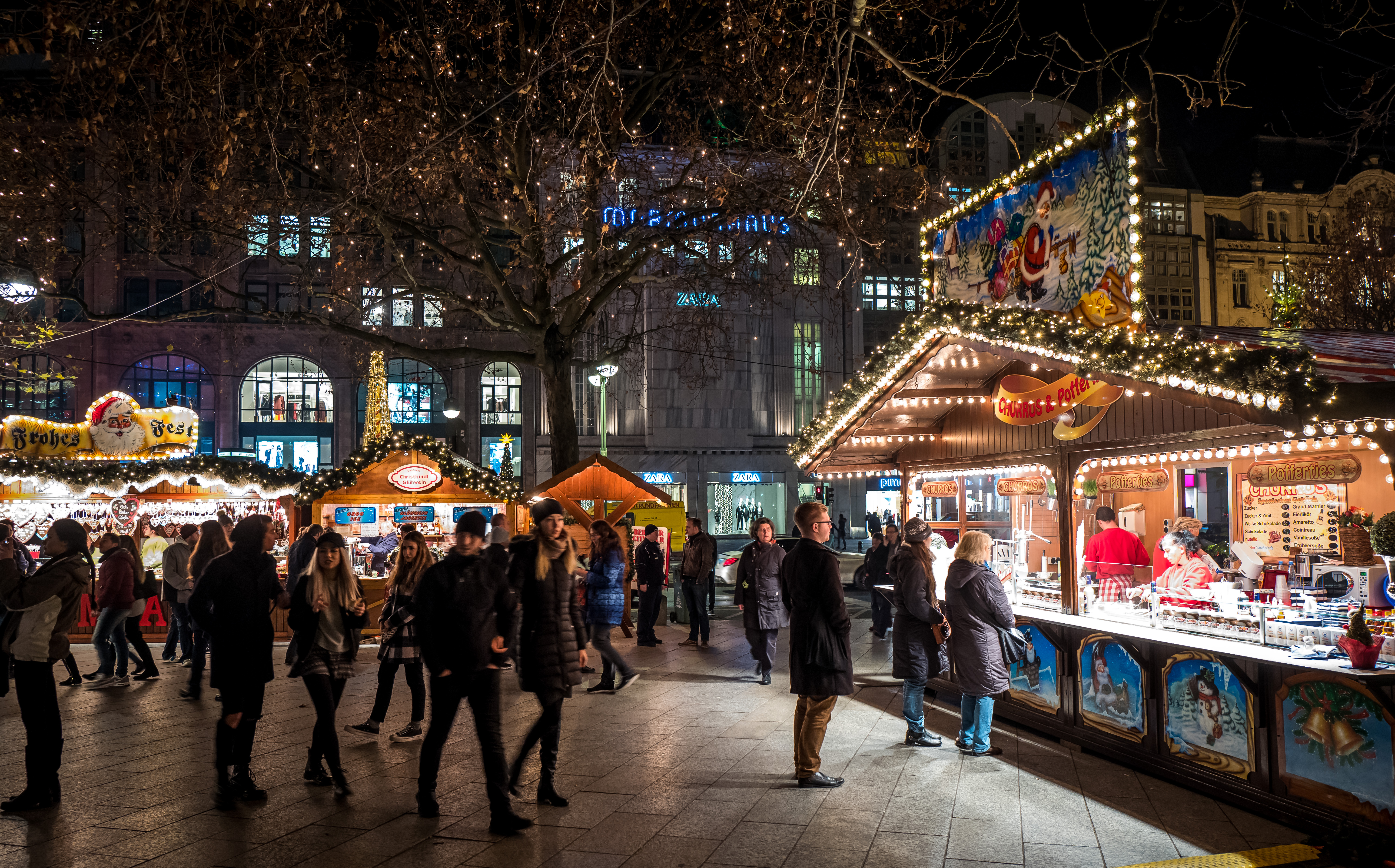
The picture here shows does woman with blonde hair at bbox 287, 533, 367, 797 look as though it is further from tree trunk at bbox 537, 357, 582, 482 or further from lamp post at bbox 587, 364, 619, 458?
lamp post at bbox 587, 364, 619, 458

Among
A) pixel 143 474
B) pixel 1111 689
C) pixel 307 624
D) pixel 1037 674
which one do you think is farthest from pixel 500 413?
pixel 1111 689

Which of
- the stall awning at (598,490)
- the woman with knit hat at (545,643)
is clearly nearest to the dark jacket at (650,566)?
the stall awning at (598,490)

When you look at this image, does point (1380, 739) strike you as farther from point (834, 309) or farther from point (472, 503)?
point (834, 309)

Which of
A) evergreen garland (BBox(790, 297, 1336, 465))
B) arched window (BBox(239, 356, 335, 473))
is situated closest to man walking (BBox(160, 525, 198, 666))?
evergreen garland (BBox(790, 297, 1336, 465))

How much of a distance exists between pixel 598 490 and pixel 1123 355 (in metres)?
10.2

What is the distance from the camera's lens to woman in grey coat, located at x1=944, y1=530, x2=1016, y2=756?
689 cm

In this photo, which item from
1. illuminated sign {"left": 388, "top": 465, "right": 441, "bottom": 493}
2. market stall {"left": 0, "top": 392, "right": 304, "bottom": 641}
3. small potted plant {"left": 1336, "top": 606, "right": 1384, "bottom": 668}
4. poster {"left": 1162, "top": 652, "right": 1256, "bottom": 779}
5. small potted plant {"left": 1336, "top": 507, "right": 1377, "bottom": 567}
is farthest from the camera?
market stall {"left": 0, "top": 392, "right": 304, "bottom": 641}

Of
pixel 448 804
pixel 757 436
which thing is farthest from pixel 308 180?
pixel 448 804

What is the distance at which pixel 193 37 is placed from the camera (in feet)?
23.0

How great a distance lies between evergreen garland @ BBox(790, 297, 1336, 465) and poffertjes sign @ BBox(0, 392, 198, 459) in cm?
1250

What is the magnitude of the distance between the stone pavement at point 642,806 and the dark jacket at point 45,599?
101 centimetres

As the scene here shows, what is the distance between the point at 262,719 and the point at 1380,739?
8.27 metres

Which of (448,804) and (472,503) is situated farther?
(472,503)

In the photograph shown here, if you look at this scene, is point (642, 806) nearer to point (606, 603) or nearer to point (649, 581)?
point (606, 603)
